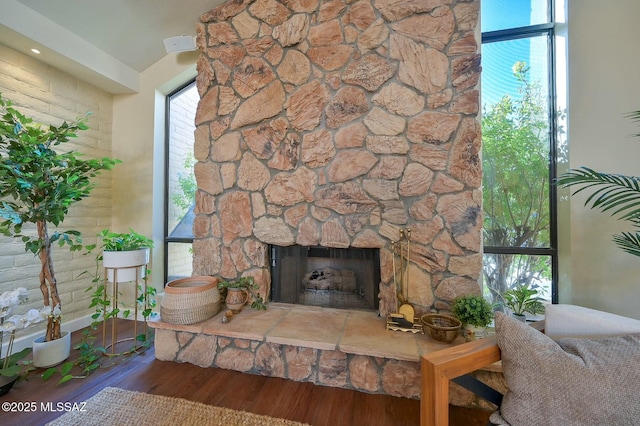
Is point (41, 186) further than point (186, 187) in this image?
No

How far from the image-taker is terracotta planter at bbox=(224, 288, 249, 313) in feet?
6.35

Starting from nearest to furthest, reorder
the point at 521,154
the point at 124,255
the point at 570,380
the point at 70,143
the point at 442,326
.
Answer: the point at 570,380, the point at 442,326, the point at 124,255, the point at 521,154, the point at 70,143

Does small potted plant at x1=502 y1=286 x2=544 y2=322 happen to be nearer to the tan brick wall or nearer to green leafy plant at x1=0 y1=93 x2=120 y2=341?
green leafy plant at x1=0 y1=93 x2=120 y2=341

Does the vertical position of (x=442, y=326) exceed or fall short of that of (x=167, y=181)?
it falls short

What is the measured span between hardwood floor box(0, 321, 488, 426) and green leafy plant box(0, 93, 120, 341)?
51 cm

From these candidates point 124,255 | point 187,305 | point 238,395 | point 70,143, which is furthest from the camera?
point 70,143

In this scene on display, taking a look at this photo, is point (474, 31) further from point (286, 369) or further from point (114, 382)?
point (114, 382)

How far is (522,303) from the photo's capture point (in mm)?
1807

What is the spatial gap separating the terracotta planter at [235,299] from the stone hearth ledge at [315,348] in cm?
6

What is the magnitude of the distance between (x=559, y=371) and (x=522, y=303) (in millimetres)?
1147

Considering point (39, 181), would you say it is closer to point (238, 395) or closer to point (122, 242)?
point (122, 242)

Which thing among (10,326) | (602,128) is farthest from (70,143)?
(602,128)

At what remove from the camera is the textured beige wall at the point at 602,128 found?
162 centimetres

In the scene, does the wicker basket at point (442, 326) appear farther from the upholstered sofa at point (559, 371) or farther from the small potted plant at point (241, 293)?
the small potted plant at point (241, 293)
